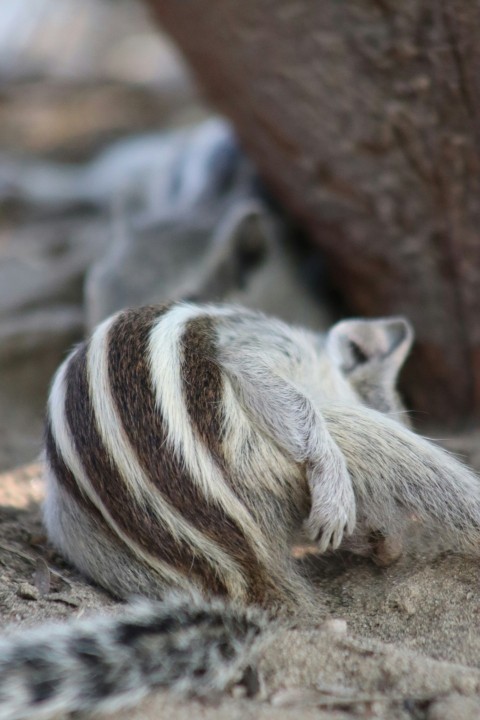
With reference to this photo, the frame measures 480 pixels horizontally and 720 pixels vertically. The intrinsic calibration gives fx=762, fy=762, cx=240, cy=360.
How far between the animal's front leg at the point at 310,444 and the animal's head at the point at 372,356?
596 mm

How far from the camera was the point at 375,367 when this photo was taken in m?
2.50

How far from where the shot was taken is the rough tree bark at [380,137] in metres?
2.48

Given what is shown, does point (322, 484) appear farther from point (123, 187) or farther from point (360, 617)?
point (123, 187)

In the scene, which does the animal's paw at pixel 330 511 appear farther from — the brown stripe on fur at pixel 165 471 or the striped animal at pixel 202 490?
the brown stripe on fur at pixel 165 471

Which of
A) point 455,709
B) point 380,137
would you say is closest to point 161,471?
point 455,709

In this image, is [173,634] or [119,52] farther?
[119,52]

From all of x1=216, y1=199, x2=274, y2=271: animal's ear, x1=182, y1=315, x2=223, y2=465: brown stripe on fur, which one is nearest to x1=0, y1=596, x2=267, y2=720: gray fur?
x1=182, y1=315, x2=223, y2=465: brown stripe on fur

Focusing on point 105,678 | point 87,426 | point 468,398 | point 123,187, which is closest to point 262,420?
point 87,426

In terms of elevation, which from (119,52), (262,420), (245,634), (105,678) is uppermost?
(119,52)

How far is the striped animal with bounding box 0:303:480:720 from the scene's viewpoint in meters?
1.53

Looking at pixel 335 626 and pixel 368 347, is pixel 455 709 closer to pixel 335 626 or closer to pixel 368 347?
pixel 335 626

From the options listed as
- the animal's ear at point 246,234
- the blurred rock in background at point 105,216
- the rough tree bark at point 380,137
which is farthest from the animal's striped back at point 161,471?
the animal's ear at point 246,234

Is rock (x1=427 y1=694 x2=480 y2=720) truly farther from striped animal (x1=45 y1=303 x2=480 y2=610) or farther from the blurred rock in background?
the blurred rock in background

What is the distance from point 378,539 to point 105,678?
78cm
